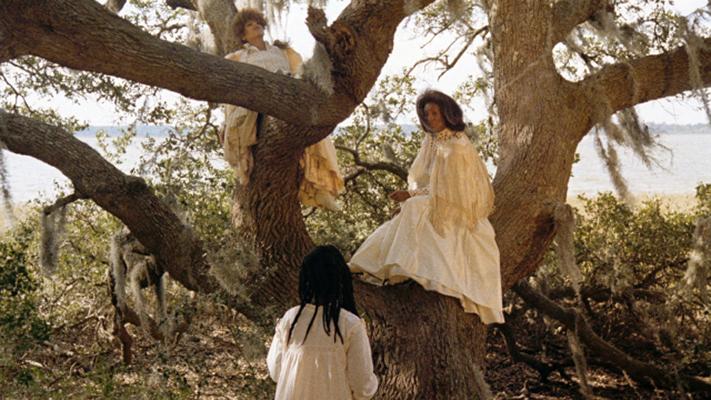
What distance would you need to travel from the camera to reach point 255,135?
448 centimetres

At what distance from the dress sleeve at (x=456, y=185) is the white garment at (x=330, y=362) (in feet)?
4.74

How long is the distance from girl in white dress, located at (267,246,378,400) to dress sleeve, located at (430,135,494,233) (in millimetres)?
1412

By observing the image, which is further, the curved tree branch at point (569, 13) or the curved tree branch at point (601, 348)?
the curved tree branch at point (601, 348)

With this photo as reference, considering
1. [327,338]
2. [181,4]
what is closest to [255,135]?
[327,338]

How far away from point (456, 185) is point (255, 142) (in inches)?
42.2

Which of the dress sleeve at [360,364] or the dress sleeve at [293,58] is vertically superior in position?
the dress sleeve at [293,58]

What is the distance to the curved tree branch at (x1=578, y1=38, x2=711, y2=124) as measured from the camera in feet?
16.8

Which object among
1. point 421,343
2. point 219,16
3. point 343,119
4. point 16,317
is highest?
point 219,16

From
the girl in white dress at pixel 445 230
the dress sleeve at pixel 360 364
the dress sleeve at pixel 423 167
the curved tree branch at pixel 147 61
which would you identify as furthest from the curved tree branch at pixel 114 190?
the dress sleeve at pixel 360 364

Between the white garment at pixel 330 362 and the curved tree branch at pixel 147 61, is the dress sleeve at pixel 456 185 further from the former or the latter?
the white garment at pixel 330 362

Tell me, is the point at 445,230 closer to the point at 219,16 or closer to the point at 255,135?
the point at 255,135

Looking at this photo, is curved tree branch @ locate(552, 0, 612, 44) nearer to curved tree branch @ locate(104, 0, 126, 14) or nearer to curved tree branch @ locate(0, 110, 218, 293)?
curved tree branch @ locate(0, 110, 218, 293)

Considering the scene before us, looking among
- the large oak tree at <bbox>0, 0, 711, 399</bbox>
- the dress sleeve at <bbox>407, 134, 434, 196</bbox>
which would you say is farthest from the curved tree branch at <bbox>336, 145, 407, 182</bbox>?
the dress sleeve at <bbox>407, 134, 434, 196</bbox>

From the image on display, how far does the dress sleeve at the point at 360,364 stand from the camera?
9.69 feet
